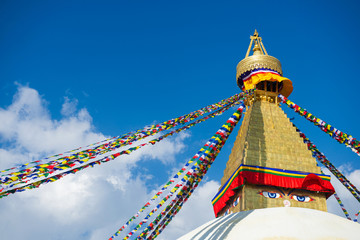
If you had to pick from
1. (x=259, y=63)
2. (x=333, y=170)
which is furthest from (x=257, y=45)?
(x=333, y=170)

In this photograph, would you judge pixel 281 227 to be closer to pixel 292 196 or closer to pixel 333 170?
pixel 292 196

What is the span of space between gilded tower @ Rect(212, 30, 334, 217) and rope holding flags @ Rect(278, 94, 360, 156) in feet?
1.95

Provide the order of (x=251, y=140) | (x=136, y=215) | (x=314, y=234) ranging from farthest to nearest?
(x=251, y=140)
(x=136, y=215)
(x=314, y=234)

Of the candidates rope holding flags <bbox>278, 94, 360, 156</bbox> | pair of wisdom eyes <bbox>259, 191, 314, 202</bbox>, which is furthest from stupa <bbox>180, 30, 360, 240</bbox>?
rope holding flags <bbox>278, 94, 360, 156</bbox>

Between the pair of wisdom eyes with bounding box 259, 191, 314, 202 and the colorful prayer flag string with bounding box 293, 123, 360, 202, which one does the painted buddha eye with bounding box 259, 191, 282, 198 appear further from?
the colorful prayer flag string with bounding box 293, 123, 360, 202

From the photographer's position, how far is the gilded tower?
836 centimetres

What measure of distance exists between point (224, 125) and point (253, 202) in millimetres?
2415

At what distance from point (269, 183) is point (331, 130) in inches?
117

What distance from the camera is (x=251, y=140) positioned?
9359 mm

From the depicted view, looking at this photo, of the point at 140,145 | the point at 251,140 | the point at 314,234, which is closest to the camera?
the point at 314,234

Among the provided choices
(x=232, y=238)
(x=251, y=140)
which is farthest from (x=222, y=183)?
(x=232, y=238)

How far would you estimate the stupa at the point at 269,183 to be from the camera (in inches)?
232

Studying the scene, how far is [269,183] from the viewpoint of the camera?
8359 millimetres

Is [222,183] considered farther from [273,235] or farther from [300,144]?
[273,235]
